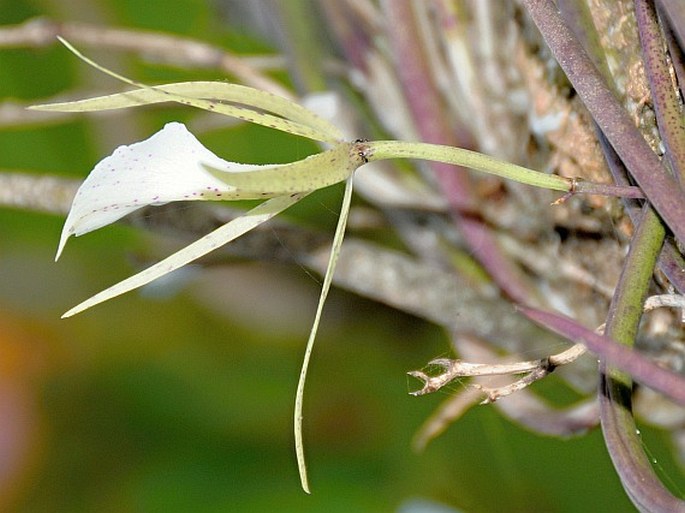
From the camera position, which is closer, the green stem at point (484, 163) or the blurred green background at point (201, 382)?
the green stem at point (484, 163)

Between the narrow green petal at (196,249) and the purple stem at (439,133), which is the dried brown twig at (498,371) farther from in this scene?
the purple stem at (439,133)

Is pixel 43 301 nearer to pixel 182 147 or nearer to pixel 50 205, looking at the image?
pixel 50 205

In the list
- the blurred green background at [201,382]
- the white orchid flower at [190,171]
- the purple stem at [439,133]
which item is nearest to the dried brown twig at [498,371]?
the white orchid flower at [190,171]

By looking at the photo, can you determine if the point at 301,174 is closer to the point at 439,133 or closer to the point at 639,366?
the point at 639,366

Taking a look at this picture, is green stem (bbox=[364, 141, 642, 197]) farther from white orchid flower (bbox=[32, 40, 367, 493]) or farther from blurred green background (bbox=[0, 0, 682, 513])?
blurred green background (bbox=[0, 0, 682, 513])

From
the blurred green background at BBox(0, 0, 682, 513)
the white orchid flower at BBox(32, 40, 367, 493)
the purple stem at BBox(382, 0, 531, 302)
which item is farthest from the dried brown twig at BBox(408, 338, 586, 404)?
the blurred green background at BBox(0, 0, 682, 513)

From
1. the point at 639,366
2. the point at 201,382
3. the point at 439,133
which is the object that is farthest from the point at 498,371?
the point at 201,382
